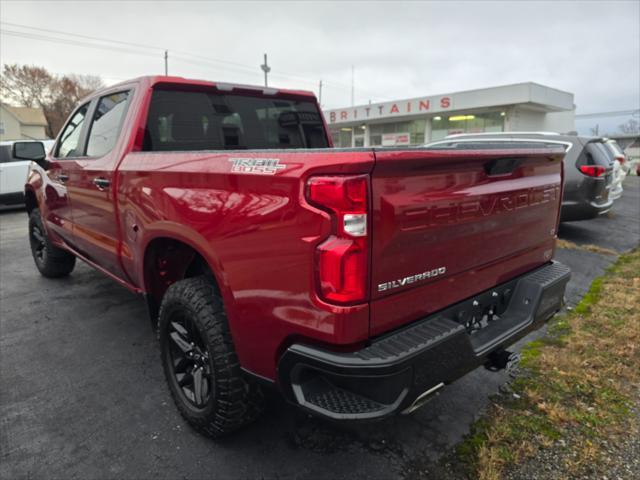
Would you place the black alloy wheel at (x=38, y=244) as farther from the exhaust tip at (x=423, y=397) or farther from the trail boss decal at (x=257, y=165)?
the exhaust tip at (x=423, y=397)

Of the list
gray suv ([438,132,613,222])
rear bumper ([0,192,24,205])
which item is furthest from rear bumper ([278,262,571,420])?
rear bumper ([0,192,24,205])

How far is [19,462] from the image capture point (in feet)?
7.16

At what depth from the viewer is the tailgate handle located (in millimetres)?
1959

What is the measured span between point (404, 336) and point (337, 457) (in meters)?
0.95

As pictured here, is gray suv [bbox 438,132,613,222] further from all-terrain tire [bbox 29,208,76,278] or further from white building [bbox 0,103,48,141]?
white building [bbox 0,103,48,141]

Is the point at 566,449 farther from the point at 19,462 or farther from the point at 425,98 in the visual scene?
the point at 425,98

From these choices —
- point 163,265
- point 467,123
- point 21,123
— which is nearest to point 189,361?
point 163,265

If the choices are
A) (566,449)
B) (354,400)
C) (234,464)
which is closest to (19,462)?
(234,464)

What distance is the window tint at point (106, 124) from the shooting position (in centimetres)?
314

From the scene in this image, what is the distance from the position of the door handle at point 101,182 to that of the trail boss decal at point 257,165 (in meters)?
1.51

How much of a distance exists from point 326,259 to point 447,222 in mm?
604

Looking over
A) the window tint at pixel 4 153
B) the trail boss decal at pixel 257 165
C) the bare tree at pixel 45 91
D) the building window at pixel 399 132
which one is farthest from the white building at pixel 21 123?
the trail boss decal at pixel 257 165

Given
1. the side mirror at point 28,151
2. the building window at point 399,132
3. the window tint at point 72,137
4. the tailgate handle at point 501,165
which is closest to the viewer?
the tailgate handle at point 501,165

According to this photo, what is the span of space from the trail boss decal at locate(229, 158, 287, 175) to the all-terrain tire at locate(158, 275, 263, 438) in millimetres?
708
